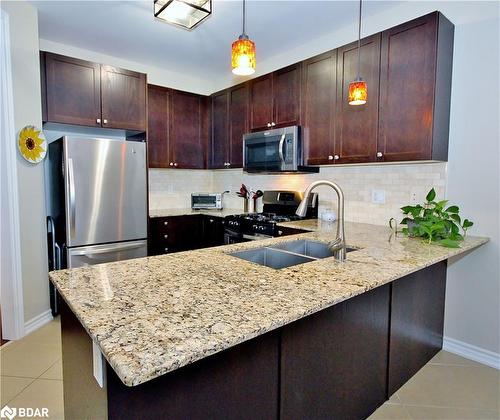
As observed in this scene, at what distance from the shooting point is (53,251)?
2.90 m

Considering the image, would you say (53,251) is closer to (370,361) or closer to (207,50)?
(207,50)

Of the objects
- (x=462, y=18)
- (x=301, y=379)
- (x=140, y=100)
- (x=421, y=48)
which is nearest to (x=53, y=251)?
(x=140, y=100)

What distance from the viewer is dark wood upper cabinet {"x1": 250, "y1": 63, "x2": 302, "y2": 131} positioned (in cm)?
304

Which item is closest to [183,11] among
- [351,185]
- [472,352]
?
[351,185]

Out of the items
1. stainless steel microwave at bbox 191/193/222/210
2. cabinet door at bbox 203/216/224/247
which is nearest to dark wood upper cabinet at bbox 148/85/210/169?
stainless steel microwave at bbox 191/193/222/210

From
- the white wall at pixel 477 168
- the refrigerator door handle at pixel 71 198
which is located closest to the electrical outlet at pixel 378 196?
the white wall at pixel 477 168

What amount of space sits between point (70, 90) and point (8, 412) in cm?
258

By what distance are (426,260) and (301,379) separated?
83cm

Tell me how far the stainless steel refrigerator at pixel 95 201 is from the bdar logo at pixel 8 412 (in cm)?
124

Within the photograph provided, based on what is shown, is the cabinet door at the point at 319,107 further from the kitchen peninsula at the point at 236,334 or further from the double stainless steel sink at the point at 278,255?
the kitchen peninsula at the point at 236,334

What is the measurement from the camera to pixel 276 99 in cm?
324

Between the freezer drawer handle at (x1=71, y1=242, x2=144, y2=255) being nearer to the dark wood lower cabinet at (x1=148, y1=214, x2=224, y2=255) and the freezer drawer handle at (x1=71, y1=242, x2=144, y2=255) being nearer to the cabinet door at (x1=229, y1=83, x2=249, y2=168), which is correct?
the dark wood lower cabinet at (x1=148, y1=214, x2=224, y2=255)

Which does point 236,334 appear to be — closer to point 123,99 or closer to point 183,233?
point 183,233

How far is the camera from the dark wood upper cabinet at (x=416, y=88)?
214 centimetres
